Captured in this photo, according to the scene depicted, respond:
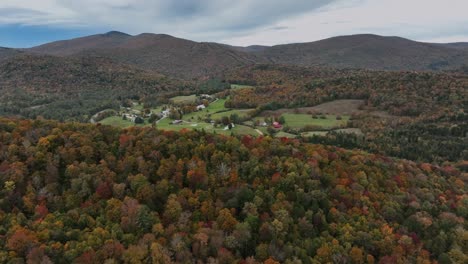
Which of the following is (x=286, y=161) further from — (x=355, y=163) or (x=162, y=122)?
(x=162, y=122)

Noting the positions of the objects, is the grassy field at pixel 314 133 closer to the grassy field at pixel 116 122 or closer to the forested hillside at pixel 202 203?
the forested hillside at pixel 202 203

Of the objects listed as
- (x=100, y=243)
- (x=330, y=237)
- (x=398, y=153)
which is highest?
(x=100, y=243)

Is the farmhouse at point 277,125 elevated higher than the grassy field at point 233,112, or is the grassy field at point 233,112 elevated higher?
the grassy field at point 233,112

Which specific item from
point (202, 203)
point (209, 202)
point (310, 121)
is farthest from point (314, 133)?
point (202, 203)

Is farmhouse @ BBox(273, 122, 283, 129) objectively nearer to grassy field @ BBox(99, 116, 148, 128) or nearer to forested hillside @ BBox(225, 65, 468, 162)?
forested hillside @ BBox(225, 65, 468, 162)

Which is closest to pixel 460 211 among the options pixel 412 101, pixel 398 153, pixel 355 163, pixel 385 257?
pixel 355 163

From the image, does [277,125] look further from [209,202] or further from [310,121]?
[209,202]

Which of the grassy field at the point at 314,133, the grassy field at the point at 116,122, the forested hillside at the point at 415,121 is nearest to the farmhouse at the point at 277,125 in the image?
the grassy field at the point at 314,133
